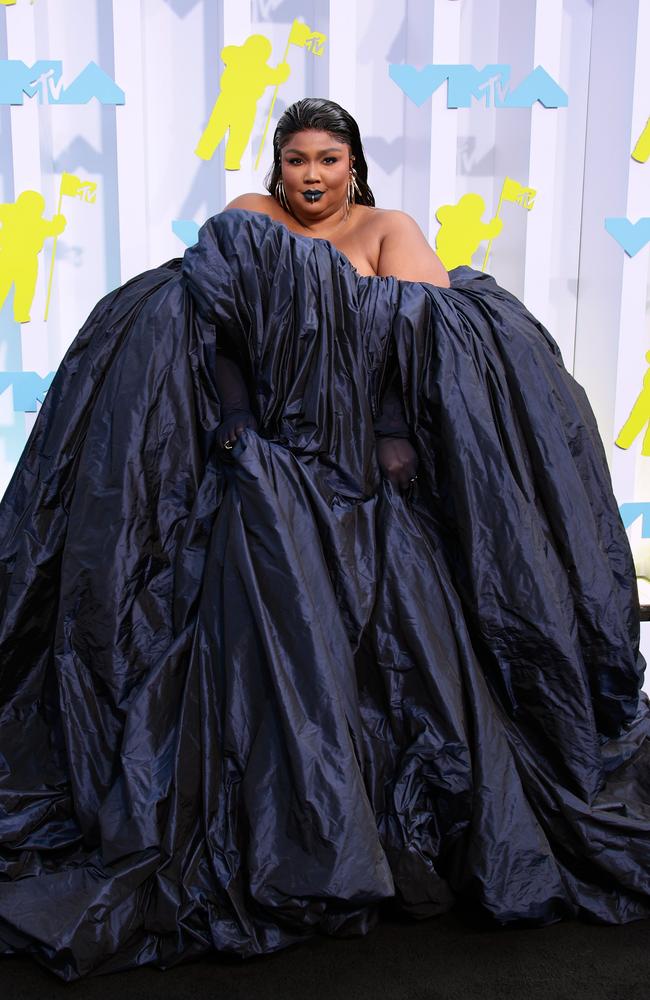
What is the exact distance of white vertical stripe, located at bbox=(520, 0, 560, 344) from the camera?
246cm

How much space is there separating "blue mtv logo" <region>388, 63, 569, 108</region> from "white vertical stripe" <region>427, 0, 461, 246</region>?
0.08ft

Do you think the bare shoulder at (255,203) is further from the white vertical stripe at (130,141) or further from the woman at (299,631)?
the white vertical stripe at (130,141)

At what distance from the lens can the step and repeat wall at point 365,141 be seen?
2404mm

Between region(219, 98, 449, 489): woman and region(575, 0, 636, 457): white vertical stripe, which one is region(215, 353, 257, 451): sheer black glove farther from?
region(575, 0, 636, 457): white vertical stripe

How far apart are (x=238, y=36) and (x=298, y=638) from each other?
1731 mm

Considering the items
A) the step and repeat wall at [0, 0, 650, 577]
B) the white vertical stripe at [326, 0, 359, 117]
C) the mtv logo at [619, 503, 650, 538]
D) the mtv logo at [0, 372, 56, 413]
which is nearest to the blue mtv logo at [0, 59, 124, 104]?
the step and repeat wall at [0, 0, 650, 577]

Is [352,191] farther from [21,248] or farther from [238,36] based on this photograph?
[21,248]

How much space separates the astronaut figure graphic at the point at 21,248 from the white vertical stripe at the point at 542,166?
128cm

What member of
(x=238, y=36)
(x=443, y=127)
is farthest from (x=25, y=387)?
(x=443, y=127)

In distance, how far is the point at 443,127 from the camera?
8.16 feet

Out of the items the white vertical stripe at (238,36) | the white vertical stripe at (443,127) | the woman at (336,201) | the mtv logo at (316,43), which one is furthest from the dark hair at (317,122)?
the mtv logo at (316,43)

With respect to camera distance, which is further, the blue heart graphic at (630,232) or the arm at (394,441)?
the blue heart graphic at (630,232)

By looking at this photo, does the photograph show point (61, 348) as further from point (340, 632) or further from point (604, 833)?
point (604, 833)

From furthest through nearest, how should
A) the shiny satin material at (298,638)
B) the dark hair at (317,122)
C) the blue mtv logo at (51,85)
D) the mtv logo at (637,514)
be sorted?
the mtv logo at (637,514)
the blue mtv logo at (51,85)
the dark hair at (317,122)
the shiny satin material at (298,638)
